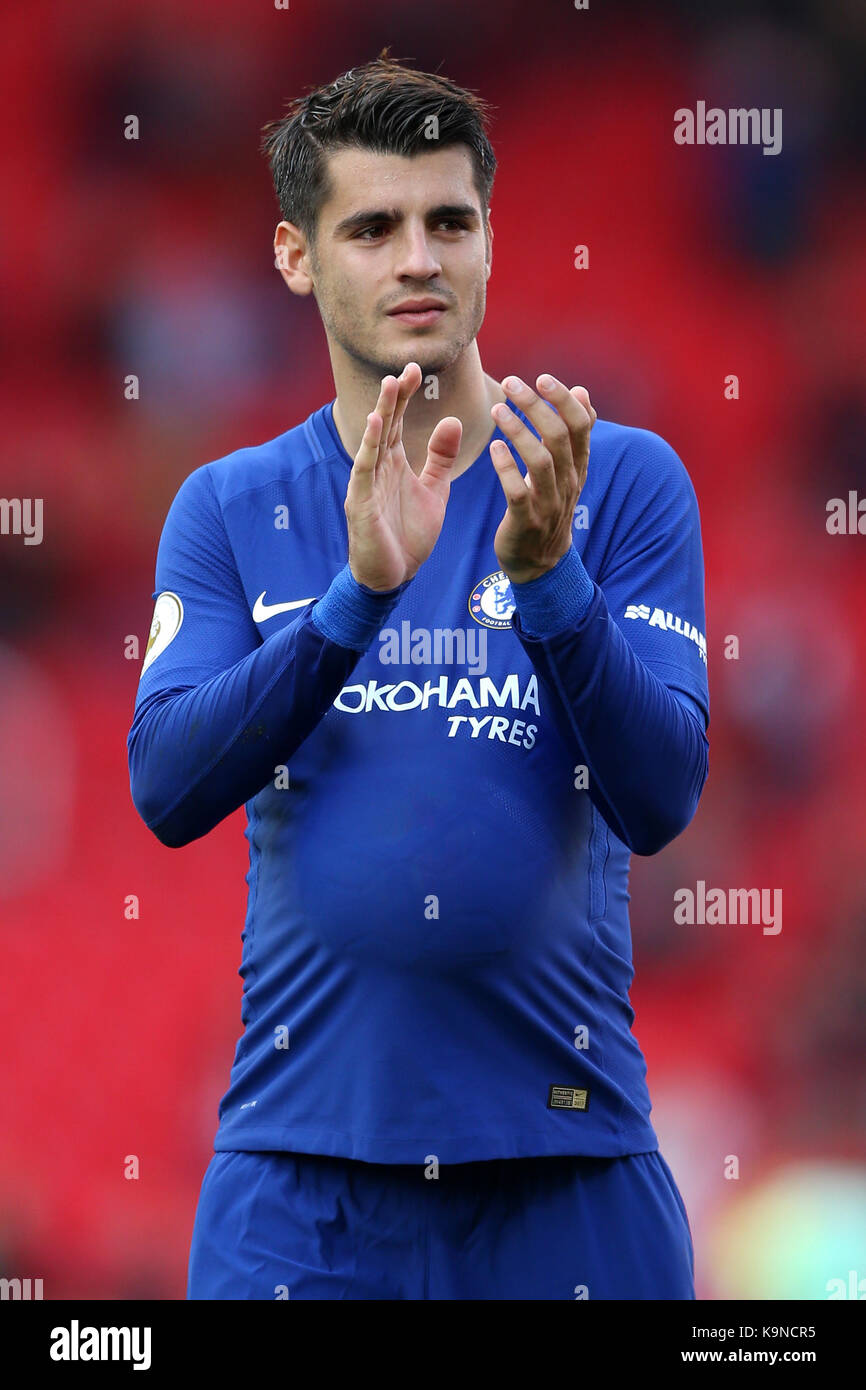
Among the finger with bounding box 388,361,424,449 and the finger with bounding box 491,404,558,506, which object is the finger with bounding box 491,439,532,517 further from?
the finger with bounding box 388,361,424,449

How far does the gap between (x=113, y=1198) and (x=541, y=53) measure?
3009 millimetres

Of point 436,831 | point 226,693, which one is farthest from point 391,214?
point 436,831

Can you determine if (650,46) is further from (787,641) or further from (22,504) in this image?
(22,504)

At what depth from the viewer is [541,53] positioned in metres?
4.25

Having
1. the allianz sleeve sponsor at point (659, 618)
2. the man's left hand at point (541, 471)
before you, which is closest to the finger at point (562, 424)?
the man's left hand at point (541, 471)

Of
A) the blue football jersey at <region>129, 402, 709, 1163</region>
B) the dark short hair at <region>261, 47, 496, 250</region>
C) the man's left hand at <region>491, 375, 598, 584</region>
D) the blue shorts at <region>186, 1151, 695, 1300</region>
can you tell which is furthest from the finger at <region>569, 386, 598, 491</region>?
the blue shorts at <region>186, 1151, 695, 1300</region>

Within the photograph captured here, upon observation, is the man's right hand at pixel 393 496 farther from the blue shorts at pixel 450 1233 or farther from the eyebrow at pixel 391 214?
the blue shorts at pixel 450 1233

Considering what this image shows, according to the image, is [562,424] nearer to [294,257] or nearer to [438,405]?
[438,405]

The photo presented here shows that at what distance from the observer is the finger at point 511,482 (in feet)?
4.93

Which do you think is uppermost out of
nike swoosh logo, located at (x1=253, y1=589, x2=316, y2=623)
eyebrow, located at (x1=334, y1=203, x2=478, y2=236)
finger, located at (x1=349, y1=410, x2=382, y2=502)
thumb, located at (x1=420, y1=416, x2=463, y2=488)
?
eyebrow, located at (x1=334, y1=203, x2=478, y2=236)

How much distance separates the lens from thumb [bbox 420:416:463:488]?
5.40 feet

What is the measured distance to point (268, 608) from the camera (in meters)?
1.82

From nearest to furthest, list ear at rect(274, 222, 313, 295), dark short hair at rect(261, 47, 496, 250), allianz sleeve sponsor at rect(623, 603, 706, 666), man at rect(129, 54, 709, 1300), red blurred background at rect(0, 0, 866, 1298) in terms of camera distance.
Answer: man at rect(129, 54, 709, 1300) → allianz sleeve sponsor at rect(623, 603, 706, 666) → dark short hair at rect(261, 47, 496, 250) → ear at rect(274, 222, 313, 295) → red blurred background at rect(0, 0, 866, 1298)

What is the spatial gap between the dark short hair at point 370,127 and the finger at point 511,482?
1.71 ft
